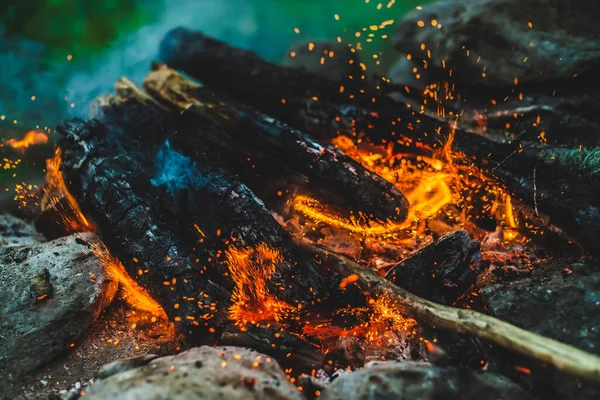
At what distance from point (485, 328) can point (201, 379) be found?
7.01 feet

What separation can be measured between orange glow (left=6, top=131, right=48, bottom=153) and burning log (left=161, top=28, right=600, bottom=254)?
2.83 meters

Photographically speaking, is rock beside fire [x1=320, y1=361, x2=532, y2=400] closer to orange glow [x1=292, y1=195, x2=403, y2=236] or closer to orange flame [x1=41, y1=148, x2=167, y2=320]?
orange glow [x1=292, y1=195, x2=403, y2=236]

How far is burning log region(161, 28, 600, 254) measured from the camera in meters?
3.68

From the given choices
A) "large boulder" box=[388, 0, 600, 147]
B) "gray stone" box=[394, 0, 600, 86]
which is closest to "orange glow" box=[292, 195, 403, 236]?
"large boulder" box=[388, 0, 600, 147]

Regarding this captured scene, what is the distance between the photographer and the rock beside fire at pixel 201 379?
7.79ft

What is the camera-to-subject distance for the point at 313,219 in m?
4.94

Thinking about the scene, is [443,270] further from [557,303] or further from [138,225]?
[138,225]

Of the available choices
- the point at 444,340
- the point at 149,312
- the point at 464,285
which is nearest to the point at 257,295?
the point at 149,312

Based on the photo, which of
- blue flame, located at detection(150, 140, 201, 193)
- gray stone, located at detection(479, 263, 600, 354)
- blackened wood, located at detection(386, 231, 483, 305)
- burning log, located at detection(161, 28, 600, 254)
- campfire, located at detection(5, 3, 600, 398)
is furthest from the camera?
blue flame, located at detection(150, 140, 201, 193)

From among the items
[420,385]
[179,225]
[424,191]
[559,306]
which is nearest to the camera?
[420,385]

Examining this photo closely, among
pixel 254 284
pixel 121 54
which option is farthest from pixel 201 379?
pixel 121 54

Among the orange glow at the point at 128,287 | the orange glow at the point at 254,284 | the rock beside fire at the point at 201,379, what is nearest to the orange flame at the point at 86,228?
the orange glow at the point at 128,287

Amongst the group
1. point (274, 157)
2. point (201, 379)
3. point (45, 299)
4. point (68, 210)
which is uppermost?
point (274, 157)

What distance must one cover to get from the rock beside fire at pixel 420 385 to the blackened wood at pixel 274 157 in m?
1.92
